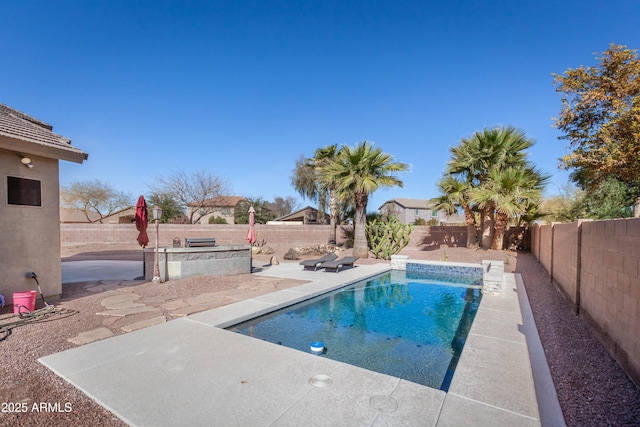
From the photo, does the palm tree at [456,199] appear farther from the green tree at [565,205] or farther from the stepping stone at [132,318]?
the stepping stone at [132,318]

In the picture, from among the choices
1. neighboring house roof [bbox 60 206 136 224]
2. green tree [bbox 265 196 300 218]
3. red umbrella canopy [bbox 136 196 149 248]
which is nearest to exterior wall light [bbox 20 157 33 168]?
red umbrella canopy [bbox 136 196 149 248]

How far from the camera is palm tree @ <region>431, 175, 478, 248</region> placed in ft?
49.6

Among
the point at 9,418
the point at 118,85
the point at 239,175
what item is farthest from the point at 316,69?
the point at 239,175

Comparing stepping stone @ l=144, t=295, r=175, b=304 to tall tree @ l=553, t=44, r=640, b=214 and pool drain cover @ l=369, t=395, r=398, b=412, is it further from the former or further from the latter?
tall tree @ l=553, t=44, r=640, b=214

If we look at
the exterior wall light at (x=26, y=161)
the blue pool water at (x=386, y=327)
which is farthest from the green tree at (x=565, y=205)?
the exterior wall light at (x=26, y=161)

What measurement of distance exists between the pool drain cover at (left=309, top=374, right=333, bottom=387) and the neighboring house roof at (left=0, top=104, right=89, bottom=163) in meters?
6.97

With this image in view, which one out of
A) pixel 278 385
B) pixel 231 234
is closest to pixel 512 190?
pixel 278 385

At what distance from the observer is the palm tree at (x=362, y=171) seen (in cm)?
1462

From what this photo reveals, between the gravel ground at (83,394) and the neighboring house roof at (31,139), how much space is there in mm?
3302

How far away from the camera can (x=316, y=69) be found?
16.2m

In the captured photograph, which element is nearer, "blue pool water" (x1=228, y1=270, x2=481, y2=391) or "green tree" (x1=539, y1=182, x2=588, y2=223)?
"blue pool water" (x1=228, y1=270, x2=481, y2=391)

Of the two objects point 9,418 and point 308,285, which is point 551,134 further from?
point 9,418

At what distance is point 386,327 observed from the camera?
6168mm

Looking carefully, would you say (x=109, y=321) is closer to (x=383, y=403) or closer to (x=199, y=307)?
(x=199, y=307)
